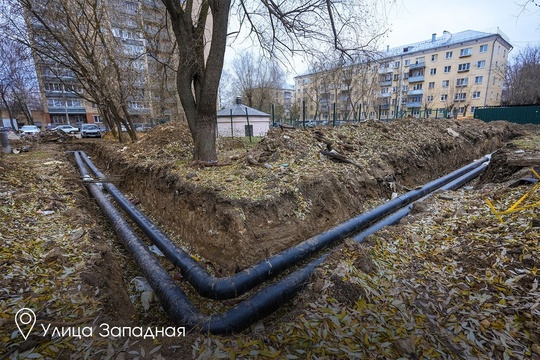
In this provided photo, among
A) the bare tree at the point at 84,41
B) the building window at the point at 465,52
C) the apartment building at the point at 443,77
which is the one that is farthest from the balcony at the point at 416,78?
the bare tree at the point at 84,41

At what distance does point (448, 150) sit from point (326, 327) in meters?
10.0

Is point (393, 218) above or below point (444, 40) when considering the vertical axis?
below

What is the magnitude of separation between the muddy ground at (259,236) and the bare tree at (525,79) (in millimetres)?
32439

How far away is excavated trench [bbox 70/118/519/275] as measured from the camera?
3727 millimetres

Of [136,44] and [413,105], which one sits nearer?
[136,44]

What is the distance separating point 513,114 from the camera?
18703mm

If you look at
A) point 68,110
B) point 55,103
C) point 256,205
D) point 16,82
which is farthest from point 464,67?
point 55,103

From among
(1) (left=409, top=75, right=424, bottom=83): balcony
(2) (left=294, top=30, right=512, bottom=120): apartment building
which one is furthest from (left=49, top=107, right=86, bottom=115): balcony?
(1) (left=409, top=75, right=424, bottom=83): balcony

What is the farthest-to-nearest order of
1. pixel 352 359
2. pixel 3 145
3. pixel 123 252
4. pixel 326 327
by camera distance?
pixel 3 145 → pixel 123 252 → pixel 326 327 → pixel 352 359

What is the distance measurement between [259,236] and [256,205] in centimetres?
50

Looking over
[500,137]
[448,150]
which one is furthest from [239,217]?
[500,137]

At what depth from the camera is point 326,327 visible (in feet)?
5.86

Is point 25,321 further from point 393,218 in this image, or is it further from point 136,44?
point 136,44

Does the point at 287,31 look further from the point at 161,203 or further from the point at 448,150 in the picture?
the point at 448,150
